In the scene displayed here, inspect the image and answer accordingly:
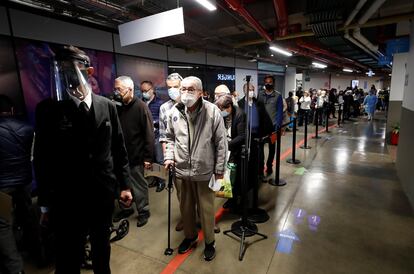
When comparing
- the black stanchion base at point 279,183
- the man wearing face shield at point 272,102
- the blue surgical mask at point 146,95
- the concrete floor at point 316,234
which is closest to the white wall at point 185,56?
the blue surgical mask at point 146,95

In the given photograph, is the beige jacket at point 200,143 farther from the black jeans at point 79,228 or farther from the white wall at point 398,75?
the white wall at point 398,75

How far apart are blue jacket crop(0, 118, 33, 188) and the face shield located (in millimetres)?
1070

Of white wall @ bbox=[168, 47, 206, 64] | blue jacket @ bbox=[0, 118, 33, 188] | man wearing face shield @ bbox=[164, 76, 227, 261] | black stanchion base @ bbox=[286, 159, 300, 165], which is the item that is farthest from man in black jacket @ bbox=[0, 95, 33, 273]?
white wall @ bbox=[168, 47, 206, 64]

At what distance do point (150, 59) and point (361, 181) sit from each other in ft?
17.6

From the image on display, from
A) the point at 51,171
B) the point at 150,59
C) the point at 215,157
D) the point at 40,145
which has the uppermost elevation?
the point at 150,59

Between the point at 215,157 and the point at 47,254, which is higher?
the point at 215,157

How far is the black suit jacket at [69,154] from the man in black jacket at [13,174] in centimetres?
94

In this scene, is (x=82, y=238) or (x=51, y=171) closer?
(x=51, y=171)

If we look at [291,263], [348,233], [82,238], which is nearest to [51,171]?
[82,238]

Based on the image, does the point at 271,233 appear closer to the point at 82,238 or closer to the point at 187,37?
the point at 82,238

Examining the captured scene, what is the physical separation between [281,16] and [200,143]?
165 inches

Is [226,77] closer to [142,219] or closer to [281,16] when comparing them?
[281,16]

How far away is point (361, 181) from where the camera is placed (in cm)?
390

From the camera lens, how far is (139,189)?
9.16 feet
